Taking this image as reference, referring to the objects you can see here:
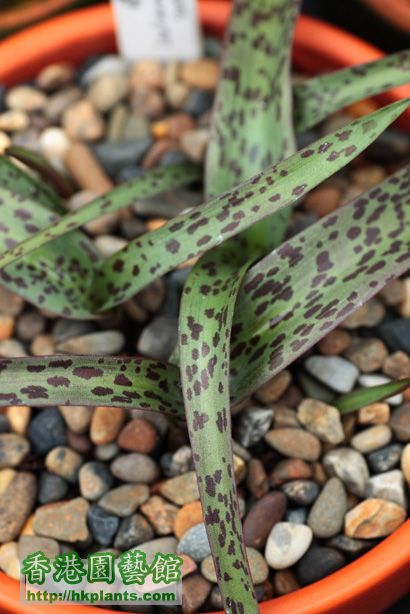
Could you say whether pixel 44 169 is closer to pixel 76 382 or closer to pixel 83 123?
pixel 83 123

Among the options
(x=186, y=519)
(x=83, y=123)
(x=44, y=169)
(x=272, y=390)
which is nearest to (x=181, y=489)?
(x=186, y=519)

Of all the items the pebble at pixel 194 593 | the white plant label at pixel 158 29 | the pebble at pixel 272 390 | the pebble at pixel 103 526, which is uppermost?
the white plant label at pixel 158 29

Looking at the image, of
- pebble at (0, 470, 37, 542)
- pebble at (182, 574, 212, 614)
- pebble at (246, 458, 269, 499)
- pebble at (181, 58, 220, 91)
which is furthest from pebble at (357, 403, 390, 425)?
pebble at (181, 58, 220, 91)

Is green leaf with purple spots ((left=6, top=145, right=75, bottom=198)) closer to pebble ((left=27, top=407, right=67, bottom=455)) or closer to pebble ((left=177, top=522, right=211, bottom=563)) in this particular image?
pebble ((left=27, top=407, right=67, bottom=455))

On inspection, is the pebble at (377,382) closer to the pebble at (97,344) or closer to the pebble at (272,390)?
the pebble at (272,390)

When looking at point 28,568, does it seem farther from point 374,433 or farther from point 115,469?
point 374,433

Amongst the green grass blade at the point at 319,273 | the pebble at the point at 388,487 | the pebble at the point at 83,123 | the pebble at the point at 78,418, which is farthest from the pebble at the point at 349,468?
the pebble at the point at 83,123

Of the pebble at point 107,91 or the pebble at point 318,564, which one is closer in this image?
the pebble at point 318,564
